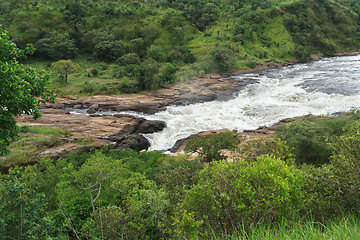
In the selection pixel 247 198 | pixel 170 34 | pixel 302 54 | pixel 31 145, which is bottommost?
pixel 31 145

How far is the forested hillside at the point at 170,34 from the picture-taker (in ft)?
166

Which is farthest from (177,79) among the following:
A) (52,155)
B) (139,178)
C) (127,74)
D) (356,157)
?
(356,157)

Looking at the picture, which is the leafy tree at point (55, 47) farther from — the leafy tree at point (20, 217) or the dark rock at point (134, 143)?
the leafy tree at point (20, 217)

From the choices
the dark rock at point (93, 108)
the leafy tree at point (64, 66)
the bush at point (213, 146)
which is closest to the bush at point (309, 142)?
the bush at point (213, 146)

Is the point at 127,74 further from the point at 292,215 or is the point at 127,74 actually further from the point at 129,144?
the point at 292,215

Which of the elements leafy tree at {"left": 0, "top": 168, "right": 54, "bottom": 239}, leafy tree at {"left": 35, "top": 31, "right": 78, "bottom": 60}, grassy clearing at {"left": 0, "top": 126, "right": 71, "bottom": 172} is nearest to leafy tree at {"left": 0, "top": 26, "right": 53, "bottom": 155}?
leafy tree at {"left": 0, "top": 168, "right": 54, "bottom": 239}

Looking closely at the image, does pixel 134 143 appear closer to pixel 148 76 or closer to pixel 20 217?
pixel 20 217

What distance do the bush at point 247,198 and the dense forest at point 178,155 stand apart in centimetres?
4

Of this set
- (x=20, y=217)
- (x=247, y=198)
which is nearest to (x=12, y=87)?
(x=20, y=217)

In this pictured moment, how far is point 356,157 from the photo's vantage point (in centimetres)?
630

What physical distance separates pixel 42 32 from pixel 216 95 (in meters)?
49.9

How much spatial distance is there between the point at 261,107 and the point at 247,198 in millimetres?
26335

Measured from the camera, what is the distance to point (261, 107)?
30.3 m

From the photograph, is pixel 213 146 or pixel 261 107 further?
pixel 261 107
